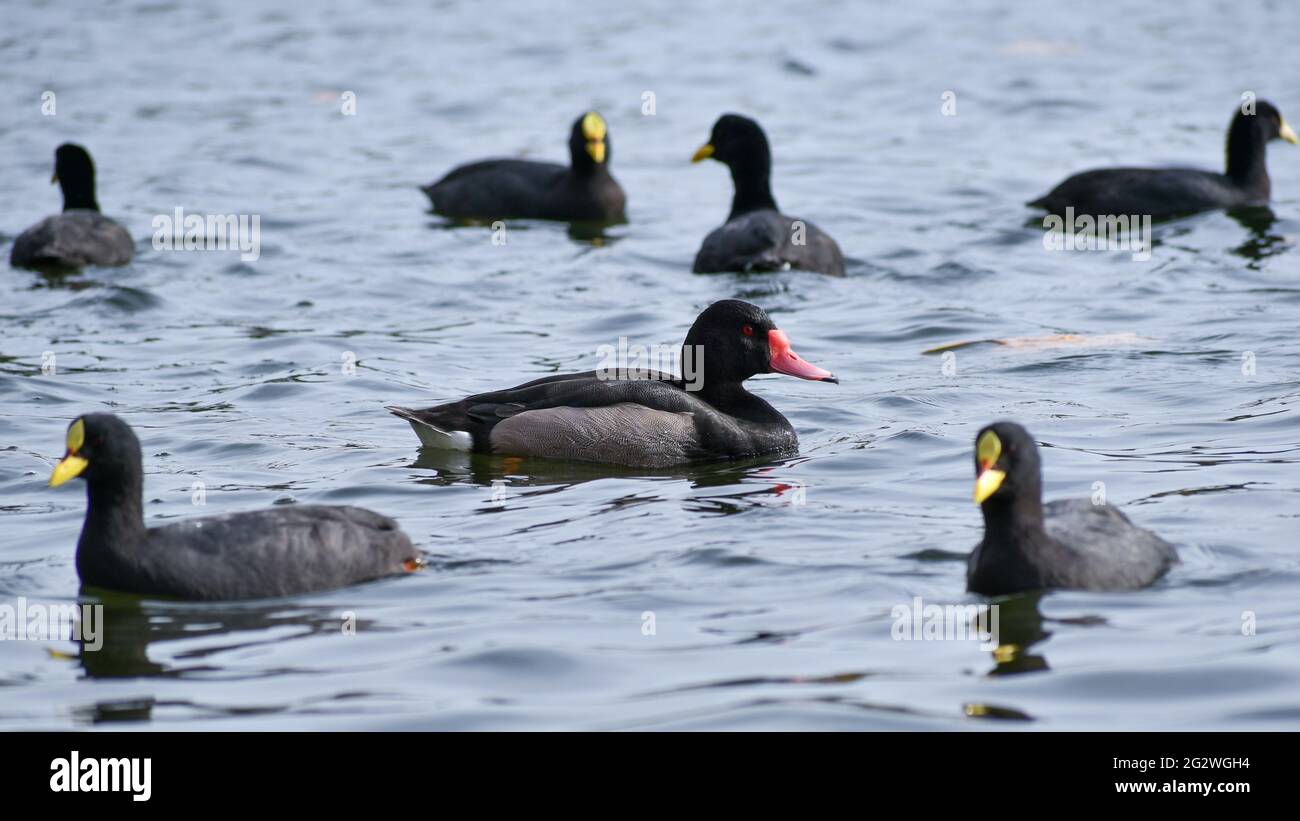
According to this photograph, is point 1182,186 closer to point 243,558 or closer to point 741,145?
point 741,145

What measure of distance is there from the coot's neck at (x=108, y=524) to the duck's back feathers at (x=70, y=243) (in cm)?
926

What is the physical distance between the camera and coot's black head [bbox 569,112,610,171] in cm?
2016

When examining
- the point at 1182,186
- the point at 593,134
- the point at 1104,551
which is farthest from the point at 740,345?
the point at 1182,186

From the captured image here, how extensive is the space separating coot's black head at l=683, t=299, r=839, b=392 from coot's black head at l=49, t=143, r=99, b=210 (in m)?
8.79

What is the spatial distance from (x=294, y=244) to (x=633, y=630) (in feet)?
39.7

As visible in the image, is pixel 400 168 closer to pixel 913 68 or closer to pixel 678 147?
pixel 678 147

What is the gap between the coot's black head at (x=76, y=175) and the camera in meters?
18.5

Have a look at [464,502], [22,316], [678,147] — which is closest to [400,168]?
[678,147]

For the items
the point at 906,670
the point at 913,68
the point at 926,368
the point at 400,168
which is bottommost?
the point at 906,670

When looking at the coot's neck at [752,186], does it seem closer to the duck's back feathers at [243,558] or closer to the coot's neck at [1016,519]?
the duck's back feathers at [243,558]

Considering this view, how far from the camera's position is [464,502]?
1094 cm

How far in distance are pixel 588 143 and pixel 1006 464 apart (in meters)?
A: 12.3

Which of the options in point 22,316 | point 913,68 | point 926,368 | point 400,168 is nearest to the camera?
point 926,368

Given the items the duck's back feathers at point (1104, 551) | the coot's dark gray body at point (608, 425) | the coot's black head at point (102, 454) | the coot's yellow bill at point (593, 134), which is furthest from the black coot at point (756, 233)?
the coot's black head at point (102, 454)
